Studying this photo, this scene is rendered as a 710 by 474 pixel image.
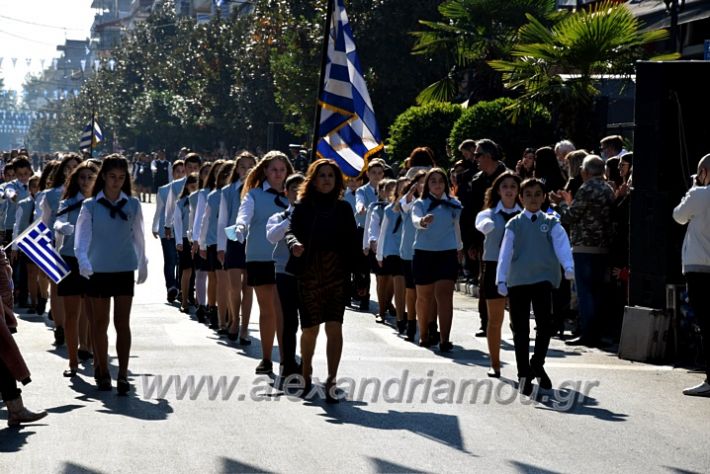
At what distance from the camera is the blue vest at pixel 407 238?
47.4 ft

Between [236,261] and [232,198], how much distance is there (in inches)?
25.2

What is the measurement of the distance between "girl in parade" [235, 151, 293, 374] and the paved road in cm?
66

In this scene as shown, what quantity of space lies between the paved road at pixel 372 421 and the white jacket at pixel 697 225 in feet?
3.41

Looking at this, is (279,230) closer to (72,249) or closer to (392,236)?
(72,249)

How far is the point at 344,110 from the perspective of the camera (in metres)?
16.5

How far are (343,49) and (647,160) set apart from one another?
4.93 meters

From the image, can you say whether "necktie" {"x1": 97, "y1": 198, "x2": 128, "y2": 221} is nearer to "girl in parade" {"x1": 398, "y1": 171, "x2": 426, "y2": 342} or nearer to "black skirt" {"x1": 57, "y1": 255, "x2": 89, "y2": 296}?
"black skirt" {"x1": 57, "y1": 255, "x2": 89, "y2": 296}

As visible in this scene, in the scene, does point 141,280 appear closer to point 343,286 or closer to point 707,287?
point 343,286

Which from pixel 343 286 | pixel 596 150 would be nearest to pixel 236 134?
pixel 596 150

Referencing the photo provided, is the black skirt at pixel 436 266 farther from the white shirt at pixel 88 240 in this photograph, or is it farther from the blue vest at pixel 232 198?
the white shirt at pixel 88 240

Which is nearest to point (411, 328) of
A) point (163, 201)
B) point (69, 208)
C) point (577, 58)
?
point (69, 208)

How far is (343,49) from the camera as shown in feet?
55.5

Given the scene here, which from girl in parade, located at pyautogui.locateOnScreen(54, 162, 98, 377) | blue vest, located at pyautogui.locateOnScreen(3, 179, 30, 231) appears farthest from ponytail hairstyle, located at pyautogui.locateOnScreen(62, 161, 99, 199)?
blue vest, located at pyautogui.locateOnScreen(3, 179, 30, 231)

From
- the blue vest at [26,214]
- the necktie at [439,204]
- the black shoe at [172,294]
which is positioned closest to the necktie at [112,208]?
the necktie at [439,204]
